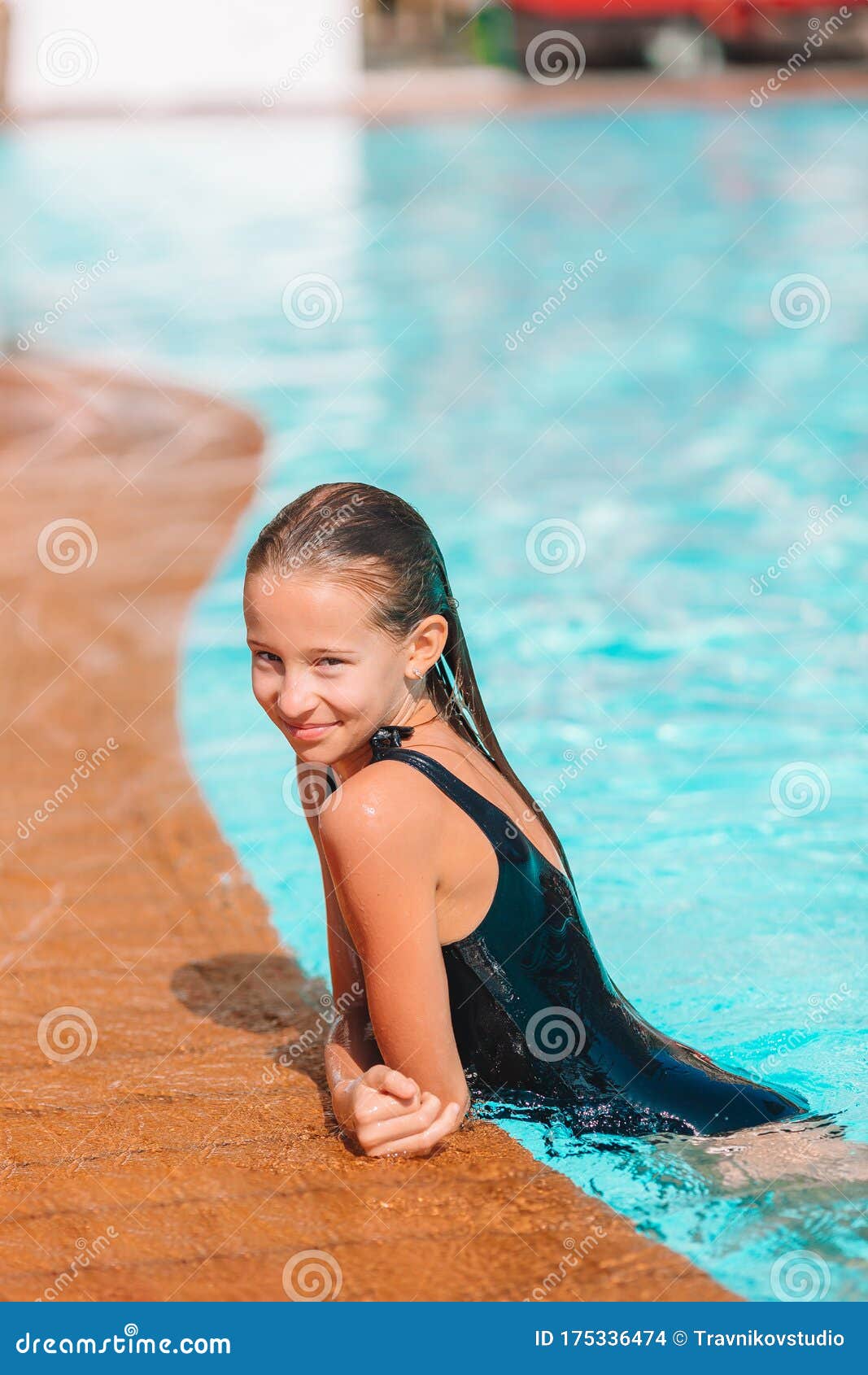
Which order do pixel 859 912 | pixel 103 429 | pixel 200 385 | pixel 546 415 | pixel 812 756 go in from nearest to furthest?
pixel 859 912 < pixel 812 756 < pixel 103 429 < pixel 546 415 < pixel 200 385

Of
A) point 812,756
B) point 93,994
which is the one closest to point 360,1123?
point 93,994

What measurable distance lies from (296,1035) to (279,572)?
136 centimetres

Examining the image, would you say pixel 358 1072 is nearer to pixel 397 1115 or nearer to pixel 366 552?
pixel 397 1115

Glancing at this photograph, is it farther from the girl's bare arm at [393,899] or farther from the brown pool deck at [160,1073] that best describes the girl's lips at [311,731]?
the brown pool deck at [160,1073]

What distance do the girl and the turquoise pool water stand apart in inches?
6.2

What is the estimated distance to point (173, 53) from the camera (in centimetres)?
2133

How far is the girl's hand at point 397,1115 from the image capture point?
261 centimetres

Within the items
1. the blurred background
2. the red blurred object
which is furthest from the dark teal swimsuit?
the red blurred object

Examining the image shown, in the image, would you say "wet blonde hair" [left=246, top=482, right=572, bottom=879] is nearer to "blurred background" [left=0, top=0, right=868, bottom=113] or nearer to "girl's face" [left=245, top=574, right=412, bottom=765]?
"girl's face" [left=245, top=574, right=412, bottom=765]

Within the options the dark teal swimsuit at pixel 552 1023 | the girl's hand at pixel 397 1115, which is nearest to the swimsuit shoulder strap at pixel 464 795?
the dark teal swimsuit at pixel 552 1023

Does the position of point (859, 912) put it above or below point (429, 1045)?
below
